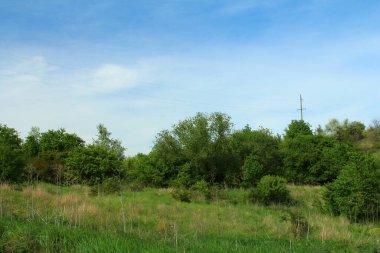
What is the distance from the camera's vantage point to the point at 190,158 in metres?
37.9

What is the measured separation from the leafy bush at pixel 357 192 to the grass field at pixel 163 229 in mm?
1593

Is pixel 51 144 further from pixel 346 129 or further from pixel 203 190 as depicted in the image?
pixel 346 129

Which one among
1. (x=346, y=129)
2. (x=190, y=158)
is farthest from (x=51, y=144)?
(x=346, y=129)

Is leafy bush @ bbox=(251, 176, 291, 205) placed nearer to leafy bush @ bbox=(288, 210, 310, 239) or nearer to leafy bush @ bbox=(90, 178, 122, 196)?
leafy bush @ bbox=(90, 178, 122, 196)

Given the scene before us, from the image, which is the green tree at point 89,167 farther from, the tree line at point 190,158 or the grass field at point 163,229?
the grass field at point 163,229

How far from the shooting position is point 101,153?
36.3 meters

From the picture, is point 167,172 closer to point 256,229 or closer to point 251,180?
point 251,180

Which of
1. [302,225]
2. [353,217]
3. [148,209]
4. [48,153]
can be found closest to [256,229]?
[302,225]

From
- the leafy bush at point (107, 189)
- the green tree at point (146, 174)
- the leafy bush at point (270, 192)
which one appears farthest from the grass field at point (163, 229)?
the green tree at point (146, 174)

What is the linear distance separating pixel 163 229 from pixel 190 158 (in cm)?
2503

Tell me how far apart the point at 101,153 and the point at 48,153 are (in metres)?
7.98

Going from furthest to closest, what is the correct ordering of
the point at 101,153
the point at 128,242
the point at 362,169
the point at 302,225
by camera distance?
the point at 101,153, the point at 362,169, the point at 302,225, the point at 128,242

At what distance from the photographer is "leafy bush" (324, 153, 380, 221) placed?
21.7 metres

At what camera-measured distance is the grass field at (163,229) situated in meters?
7.66
